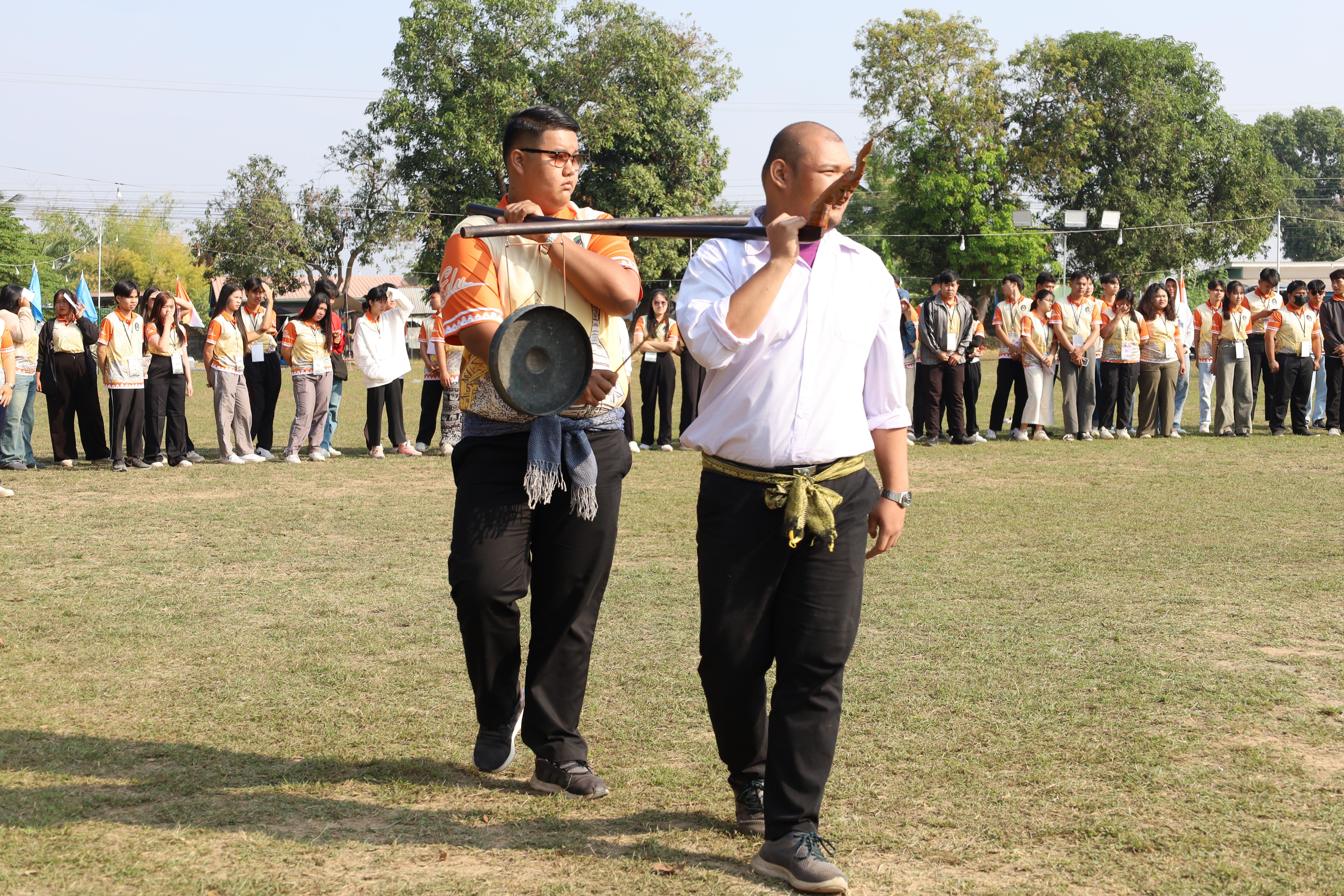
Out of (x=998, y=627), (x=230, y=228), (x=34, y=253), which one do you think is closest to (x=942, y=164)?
(x=230, y=228)

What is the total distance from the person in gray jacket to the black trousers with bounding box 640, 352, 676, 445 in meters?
3.35

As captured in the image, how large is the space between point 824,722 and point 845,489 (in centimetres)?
68

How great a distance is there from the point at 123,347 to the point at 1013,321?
11.3 meters

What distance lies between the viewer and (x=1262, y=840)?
11.8ft

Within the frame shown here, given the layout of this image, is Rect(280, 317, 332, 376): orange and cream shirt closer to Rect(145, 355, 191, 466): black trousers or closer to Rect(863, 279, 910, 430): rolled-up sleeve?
Rect(145, 355, 191, 466): black trousers

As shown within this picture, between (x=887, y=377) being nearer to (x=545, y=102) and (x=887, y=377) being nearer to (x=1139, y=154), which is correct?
(x=545, y=102)

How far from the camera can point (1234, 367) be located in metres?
17.0

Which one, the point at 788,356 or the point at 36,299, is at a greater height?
the point at 36,299

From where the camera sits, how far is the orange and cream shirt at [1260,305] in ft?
55.4

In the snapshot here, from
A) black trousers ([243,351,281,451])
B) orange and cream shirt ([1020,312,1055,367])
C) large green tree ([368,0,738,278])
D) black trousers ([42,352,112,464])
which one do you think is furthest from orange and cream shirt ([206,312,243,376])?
large green tree ([368,0,738,278])

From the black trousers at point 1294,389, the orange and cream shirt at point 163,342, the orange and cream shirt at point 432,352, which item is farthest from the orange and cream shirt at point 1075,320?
the orange and cream shirt at point 163,342

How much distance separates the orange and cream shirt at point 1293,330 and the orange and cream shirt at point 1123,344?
1.95m

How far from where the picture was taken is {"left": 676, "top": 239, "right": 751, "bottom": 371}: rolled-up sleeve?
3312 millimetres

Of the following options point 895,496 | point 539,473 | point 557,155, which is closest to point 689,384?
point 557,155
